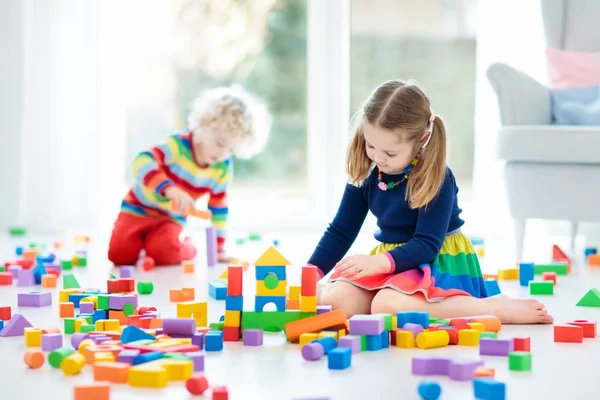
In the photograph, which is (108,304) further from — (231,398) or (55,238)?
(55,238)

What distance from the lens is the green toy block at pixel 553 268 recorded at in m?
2.71

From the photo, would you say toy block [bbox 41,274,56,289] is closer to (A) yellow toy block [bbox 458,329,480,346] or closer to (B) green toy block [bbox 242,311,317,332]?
(B) green toy block [bbox 242,311,317,332]

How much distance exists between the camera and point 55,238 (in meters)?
3.86

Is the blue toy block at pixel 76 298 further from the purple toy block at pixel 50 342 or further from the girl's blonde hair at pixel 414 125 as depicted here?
the girl's blonde hair at pixel 414 125

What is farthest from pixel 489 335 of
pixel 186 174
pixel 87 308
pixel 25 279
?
pixel 186 174

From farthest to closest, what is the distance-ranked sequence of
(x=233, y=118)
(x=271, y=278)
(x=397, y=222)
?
(x=233, y=118) < (x=397, y=222) < (x=271, y=278)

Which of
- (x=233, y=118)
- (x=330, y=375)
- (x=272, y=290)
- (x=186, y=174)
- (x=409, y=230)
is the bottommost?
(x=330, y=375)

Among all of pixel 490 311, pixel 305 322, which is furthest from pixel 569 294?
pixel 305 322

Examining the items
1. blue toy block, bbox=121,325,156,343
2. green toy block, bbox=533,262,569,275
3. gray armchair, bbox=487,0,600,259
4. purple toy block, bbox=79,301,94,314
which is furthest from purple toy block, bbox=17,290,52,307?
gray armchair, bbox=487,0,600,259

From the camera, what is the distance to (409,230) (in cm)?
198

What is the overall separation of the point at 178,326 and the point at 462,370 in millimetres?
549

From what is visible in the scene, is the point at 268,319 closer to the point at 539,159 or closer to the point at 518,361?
the point at 518,361

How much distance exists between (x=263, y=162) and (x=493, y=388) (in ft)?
11.3

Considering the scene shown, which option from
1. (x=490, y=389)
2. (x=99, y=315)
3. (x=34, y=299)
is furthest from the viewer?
(x=34, y=299)
